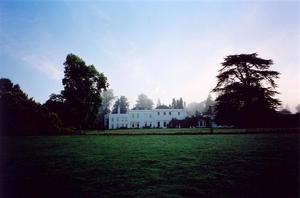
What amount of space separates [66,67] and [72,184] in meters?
36.3

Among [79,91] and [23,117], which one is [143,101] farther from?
[23,117]

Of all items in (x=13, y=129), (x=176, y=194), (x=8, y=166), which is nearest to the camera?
(x=176, y=194)

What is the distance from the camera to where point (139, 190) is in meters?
5.35

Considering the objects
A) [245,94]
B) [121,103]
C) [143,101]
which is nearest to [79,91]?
[245,94]

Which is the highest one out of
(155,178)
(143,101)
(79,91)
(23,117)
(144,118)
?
(143,101)

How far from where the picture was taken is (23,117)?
32.5 m

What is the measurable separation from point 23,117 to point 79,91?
9.26 metres

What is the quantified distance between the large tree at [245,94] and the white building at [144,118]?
4580cm

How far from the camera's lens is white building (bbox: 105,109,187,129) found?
8388 centimetres

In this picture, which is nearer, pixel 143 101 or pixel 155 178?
pixel 155 178

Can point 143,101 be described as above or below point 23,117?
above

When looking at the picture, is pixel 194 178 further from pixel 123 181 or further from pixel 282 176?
pixel 282 176

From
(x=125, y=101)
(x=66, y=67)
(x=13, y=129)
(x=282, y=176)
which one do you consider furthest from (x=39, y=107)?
(x=125, y=101)

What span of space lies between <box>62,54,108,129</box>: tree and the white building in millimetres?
42504
